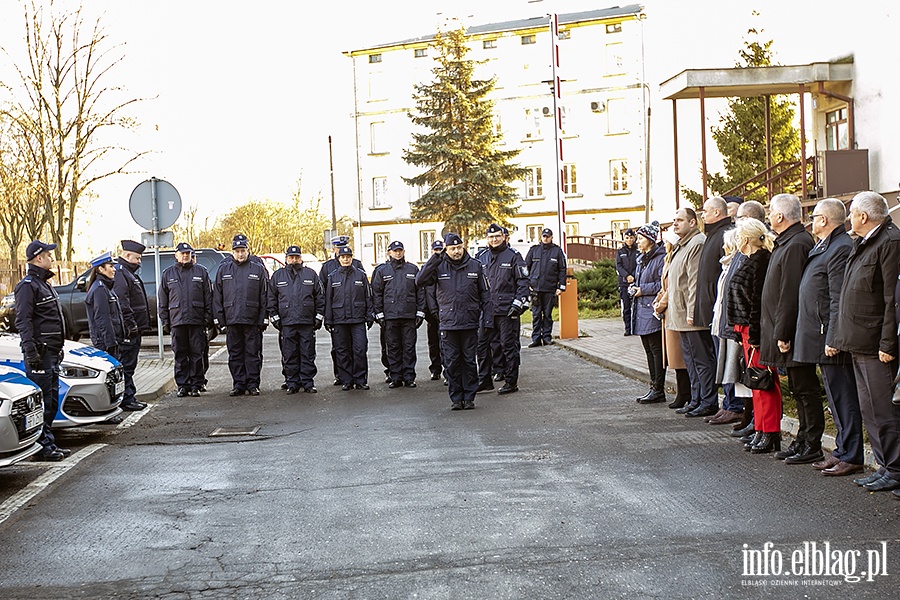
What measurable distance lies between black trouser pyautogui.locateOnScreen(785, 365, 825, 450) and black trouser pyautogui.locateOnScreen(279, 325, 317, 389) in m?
7.88

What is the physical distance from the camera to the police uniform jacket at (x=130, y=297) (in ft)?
43.6

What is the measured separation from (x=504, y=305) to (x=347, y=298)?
2.23 m

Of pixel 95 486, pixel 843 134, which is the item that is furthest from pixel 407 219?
pixel 95 486

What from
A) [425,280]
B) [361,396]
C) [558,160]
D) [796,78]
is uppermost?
[796,78]

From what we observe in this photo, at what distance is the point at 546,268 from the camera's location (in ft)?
67.7

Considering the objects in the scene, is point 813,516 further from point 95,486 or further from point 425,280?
point 425,280

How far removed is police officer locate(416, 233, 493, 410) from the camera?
41.2 feet

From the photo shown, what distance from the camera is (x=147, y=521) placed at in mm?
7188

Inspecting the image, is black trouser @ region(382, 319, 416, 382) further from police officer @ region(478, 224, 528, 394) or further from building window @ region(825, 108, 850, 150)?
building window @ region(825, 108, 850, 150)

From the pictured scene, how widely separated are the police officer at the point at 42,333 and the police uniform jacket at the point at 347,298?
17.0 ft

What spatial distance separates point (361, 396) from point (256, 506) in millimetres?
6630

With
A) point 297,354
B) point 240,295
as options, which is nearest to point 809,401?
point 297,354

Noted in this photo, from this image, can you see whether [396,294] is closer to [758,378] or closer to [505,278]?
[505,278]

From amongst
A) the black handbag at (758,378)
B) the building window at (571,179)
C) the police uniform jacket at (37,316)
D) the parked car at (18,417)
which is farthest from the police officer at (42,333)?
the building window at (571,179)
